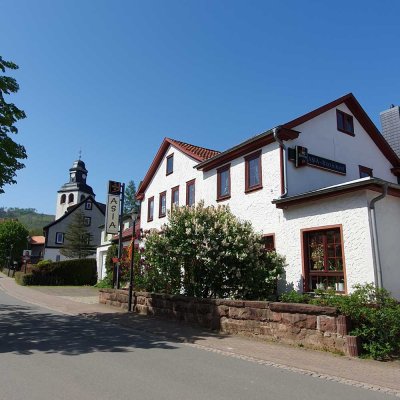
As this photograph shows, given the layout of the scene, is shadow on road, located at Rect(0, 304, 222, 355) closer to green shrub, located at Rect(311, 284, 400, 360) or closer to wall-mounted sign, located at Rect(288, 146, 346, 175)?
green shrub, located at Rect(311, 284, 400, 360)

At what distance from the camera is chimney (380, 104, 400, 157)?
20778 mm

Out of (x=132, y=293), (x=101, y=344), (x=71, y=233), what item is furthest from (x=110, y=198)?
(x=71, y=233)

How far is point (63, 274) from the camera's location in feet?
111

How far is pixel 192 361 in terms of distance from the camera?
783 centimetres

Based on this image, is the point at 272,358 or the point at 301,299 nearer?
the point at 272,358

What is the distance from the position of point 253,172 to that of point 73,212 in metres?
49.8

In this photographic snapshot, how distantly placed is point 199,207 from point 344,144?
783 centimetres

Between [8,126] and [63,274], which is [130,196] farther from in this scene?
[8,126]

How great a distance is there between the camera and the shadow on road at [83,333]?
8875 mm

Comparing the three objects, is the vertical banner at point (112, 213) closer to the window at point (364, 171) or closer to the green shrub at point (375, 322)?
the window at point (364, 171)

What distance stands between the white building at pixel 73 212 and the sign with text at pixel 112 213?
32.6 metres

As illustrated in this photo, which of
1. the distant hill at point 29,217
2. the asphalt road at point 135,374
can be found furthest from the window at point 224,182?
the distant hill at point 29,217

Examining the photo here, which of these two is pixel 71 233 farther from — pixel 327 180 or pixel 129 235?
pixel 327 180

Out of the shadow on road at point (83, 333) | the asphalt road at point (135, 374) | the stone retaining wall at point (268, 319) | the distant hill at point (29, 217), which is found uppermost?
the distant hill at point (29, 217)
